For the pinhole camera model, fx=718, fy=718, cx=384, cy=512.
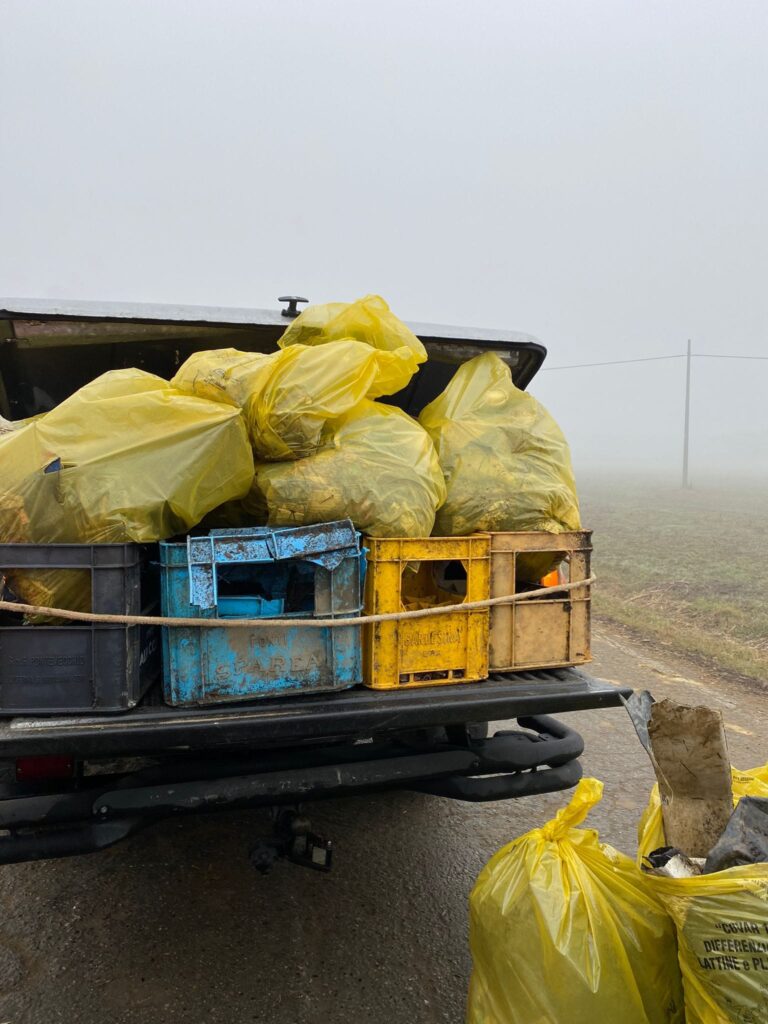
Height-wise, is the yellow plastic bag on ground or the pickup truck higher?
the yellow plastic bag on ground

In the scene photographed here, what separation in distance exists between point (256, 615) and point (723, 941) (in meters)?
1.44

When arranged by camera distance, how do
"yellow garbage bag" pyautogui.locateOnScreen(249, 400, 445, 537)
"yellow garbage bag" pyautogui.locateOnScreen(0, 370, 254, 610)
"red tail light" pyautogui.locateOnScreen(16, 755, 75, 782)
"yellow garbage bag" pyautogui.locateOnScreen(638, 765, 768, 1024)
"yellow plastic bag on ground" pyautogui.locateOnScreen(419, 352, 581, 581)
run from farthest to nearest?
1. "yellow plastic bag on ground" pyautogui.locateOnScreen(419, 352, 581, 581)
2. "yellow garbage bag" pyautogui.locateOnScreen(249, 400, 445, 537)
3. "red tail light" pyautogui.locateOnScreen(16, 755, 75, 782)
4. "yellow garbage bag" pyautogui.locateOnScreen(0, 370, 254, 610)
5. "yellow garbage bag" pyautogui.locateOnScreen(638, 765, 768, 1024)

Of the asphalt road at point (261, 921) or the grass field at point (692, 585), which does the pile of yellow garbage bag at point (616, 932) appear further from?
the grass field at point (692, 585)

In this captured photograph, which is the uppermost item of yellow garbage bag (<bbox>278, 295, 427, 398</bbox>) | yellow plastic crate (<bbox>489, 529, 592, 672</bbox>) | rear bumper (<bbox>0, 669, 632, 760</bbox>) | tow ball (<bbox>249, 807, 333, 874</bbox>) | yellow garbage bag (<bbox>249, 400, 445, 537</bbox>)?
yellow garbage bag (<bbox>278, 295, 427, 398</bbox>)

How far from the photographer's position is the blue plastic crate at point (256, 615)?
210 cm

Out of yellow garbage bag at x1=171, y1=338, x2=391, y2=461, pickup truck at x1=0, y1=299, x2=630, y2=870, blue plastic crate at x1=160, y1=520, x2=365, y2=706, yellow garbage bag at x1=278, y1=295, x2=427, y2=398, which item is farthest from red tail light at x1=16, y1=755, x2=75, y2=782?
yellow garbage bag at x1=278, y1=295, x2=427, y2=398

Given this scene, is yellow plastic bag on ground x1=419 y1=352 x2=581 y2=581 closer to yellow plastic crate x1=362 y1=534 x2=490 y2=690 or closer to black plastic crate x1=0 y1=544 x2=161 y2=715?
yellow plastic crate x1=362 y1=534 x2=490 y2=690

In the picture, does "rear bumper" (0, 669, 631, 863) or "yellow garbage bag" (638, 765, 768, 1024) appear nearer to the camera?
Result: "yellow garbage bag" (638, 765, 768, 1024)

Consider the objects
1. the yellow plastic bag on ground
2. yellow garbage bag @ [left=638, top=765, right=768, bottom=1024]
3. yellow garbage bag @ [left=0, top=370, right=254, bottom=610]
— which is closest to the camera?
yellow garbage bag @ [left=638, top=765, right=768, bottom=1024]

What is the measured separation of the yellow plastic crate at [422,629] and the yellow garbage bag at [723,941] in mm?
910

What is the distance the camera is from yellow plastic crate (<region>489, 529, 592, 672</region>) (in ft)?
8.13

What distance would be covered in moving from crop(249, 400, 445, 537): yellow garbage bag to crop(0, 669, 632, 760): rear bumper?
538mm

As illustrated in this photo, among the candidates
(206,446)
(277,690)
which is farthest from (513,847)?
(206,446)

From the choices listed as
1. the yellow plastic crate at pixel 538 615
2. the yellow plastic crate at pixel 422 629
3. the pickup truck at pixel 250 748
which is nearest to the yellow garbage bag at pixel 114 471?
the pickup truck at pixel 250 748
